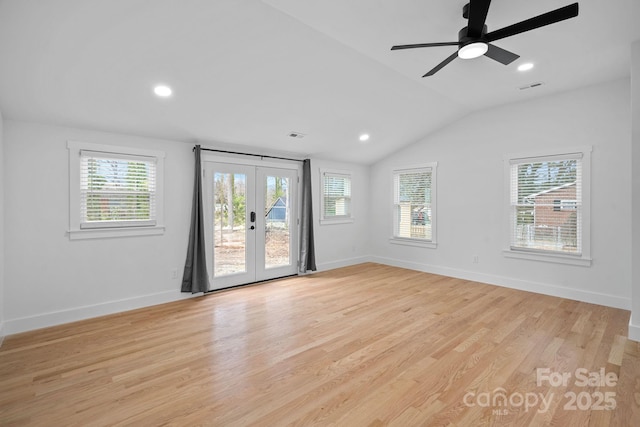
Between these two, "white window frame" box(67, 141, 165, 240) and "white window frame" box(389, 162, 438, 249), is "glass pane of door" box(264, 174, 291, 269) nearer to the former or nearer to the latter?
"white window frame" box(67, 141, 165, 240)

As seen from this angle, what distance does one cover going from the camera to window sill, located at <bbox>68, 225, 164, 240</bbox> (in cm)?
363

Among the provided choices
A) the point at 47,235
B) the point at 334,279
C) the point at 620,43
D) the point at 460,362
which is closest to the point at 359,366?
the point at 460,362

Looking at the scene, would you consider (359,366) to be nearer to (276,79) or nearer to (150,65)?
(276,79)

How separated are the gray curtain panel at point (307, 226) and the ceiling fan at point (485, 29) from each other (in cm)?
356

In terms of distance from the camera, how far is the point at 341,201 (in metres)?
6.75

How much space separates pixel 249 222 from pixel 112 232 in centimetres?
197

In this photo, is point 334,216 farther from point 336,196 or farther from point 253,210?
point 253,210

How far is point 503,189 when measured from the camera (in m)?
5.01

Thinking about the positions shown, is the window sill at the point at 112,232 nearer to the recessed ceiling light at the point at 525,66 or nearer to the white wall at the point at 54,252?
the white wall at the point at 54,252

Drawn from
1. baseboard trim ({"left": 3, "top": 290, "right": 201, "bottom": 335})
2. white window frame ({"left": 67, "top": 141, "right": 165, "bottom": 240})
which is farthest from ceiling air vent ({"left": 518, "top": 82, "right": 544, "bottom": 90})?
baseboard trim ({"left": 3, "top": 290, "right": 201, "bottom": 335})

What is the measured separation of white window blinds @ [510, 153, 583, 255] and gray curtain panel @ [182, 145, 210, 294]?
16.2ft

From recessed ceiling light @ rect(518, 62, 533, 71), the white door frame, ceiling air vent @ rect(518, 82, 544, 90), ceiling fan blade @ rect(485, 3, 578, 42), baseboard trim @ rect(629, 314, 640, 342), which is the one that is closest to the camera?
ceiling fan blade @ rect(485, 3, 578, 42)

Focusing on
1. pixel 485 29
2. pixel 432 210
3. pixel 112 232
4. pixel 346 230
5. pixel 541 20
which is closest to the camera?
pixel 541 20

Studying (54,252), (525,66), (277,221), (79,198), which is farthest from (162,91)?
(525,66)
